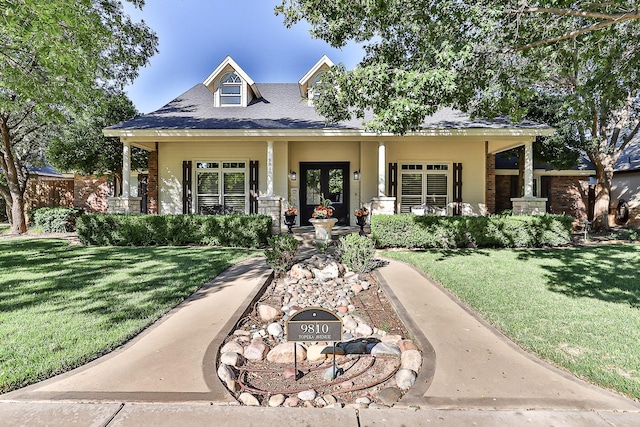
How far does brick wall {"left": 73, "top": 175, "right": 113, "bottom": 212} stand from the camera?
15688 millimetres

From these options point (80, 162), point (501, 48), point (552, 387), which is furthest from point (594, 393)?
point (80, 162)

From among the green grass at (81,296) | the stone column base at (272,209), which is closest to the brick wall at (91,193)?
the green grass at (81,296)

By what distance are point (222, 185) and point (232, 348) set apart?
9251 millimetres

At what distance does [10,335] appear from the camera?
11.0 feet

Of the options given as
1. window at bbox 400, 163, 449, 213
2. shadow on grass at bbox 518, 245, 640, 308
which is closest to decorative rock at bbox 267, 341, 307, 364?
shadow on grass at bbox 518, 245, 640, 308

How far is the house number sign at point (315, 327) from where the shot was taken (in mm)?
2660

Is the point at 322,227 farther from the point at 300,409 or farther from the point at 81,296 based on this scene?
the point at 300,409

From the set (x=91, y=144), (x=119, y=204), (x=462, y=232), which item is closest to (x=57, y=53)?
(x=119, y=204)

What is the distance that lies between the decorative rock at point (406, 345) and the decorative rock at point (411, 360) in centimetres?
10

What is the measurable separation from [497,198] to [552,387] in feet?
44.0

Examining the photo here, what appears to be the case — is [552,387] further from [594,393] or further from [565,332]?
[565,332]

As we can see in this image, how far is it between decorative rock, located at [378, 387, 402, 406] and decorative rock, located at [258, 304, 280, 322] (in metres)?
1.98

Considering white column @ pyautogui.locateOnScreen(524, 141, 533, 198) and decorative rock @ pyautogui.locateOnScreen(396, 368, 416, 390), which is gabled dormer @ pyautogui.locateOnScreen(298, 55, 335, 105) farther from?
decorative rock @ pyautogui.locateOnScreen(396, 368, 416, 390)

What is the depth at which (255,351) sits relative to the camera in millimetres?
3166
